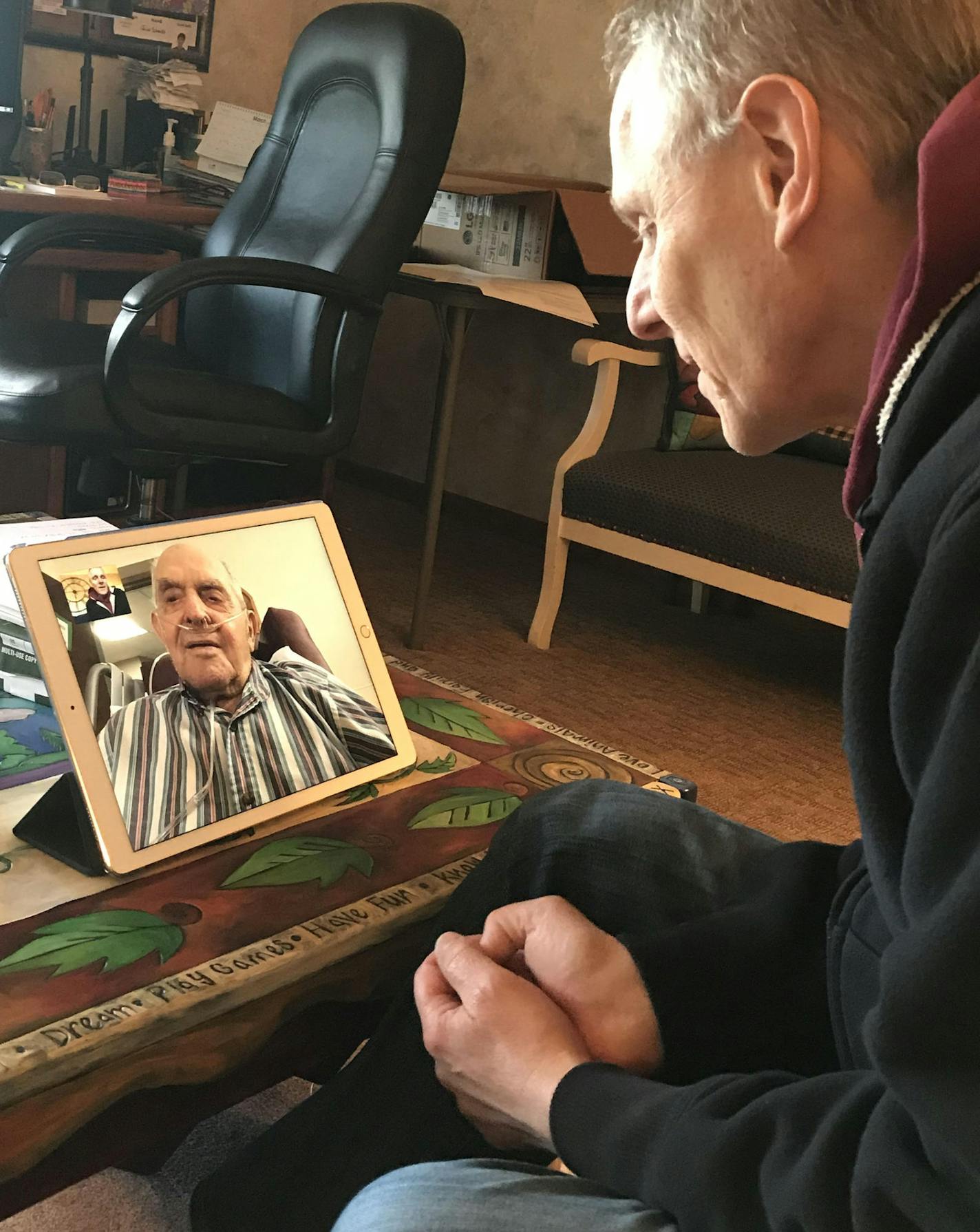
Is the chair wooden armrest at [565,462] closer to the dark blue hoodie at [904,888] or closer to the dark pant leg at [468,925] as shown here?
the dark pant leg at [468,925]

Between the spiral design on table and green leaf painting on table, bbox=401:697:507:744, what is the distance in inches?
1.6

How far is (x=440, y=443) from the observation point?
8.13ft

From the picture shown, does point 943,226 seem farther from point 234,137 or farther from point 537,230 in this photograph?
point 234,137

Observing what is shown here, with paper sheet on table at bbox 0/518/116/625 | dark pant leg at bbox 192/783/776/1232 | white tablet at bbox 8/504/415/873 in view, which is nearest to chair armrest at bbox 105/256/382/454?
paper sheet on table at bbox 0/518/116/625

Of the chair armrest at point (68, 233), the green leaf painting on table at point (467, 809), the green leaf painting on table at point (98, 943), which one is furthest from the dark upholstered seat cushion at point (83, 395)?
the green leaf painting on table at point (98, 943)

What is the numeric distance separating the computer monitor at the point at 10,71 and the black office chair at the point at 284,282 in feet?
2.14

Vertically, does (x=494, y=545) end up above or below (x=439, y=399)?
below

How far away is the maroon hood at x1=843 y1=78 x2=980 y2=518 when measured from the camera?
1.86 feet

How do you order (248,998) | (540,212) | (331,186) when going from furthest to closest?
(540,212), (331,186), (248,998)

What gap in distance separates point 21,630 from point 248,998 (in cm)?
51

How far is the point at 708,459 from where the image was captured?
2650mm

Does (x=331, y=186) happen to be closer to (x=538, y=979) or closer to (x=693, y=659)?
(x=693, y=659)

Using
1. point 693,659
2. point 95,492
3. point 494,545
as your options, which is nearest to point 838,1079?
point 693,659

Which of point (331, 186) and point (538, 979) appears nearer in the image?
point (538, 979)
